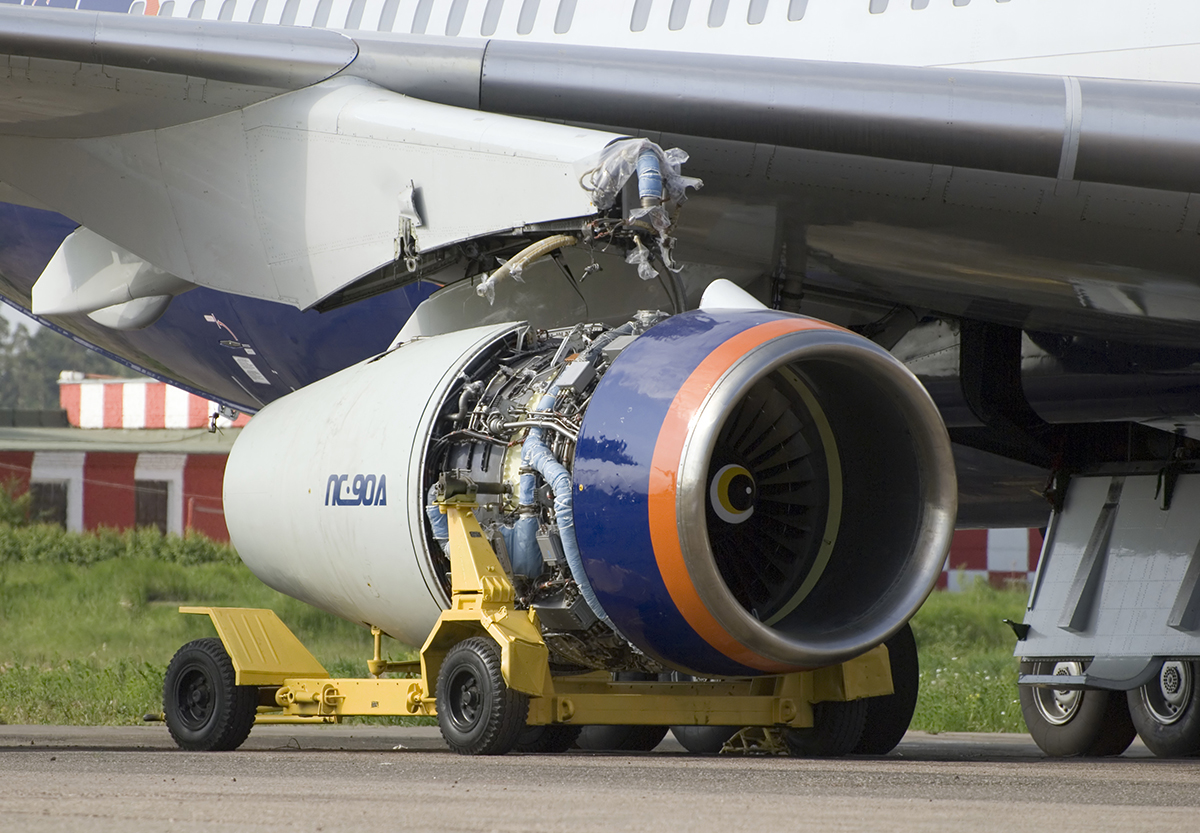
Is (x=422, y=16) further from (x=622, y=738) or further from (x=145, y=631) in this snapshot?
(x=145, y=631)

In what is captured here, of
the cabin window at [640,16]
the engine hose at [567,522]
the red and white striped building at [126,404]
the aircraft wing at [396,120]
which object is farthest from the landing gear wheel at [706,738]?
the red and white striped building at [126,404]

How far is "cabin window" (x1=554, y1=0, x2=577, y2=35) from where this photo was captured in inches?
295

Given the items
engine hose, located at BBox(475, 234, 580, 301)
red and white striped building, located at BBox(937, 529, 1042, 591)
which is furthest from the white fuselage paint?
red and white striped building, located at BBox(937, 529, 1042, 591)

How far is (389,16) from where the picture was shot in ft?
28.3

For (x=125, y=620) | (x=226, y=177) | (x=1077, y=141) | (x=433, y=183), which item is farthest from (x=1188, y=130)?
(x=125, y=620)

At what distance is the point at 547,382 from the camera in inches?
214

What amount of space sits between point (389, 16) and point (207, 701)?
13.7ft

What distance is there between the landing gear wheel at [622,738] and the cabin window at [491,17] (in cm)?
362

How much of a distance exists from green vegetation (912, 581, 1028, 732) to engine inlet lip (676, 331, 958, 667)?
5.76 meters

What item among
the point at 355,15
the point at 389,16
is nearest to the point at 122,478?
the point at 355,15

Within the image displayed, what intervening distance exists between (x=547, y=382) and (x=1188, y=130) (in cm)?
238

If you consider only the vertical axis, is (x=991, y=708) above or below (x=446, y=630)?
below

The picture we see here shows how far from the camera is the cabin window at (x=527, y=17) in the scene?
770 cm

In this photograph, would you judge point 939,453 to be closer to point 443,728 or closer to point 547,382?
point 547,382
